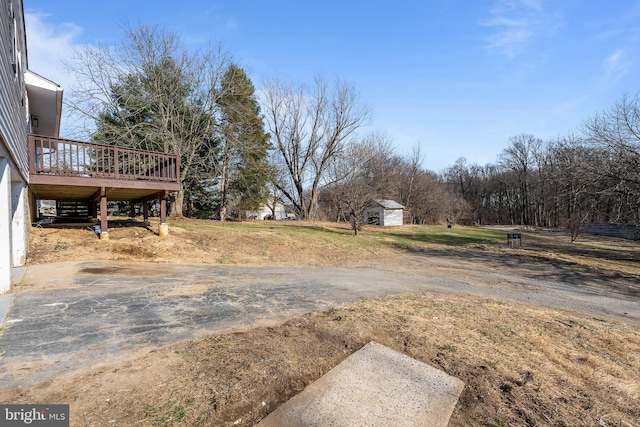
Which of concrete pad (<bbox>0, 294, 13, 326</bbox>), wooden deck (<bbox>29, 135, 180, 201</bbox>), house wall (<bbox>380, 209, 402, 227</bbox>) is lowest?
concrete pad (<bbox>0, 294, 13, 326</bbox>)

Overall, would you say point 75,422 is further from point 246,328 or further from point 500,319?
point 500,319

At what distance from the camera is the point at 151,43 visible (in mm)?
16703

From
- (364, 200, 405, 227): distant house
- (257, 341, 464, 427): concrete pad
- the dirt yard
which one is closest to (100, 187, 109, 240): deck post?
the dirt yard

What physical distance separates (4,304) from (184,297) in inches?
88.1

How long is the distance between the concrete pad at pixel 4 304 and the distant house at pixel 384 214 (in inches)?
1105

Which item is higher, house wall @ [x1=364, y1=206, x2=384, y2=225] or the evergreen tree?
the evergreen tree

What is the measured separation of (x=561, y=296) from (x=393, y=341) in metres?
6.06

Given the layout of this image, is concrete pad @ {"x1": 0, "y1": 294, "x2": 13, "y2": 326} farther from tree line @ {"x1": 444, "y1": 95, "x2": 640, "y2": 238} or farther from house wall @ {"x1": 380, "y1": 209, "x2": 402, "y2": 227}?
house wall @ {"x1": 380, "y1": 209, "x2": 402, "y2": 227}

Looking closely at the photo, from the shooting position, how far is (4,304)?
425 cm

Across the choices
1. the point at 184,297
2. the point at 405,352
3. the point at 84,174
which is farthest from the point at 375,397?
the point at 84,174

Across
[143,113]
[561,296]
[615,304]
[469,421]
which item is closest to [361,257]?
[561,296]

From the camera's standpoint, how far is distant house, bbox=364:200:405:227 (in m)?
30.9

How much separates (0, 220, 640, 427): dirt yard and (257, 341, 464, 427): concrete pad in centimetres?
11

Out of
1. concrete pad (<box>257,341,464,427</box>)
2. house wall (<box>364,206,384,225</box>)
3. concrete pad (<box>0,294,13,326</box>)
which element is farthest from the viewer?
house wall (<box>364,206,384,225</box>)
